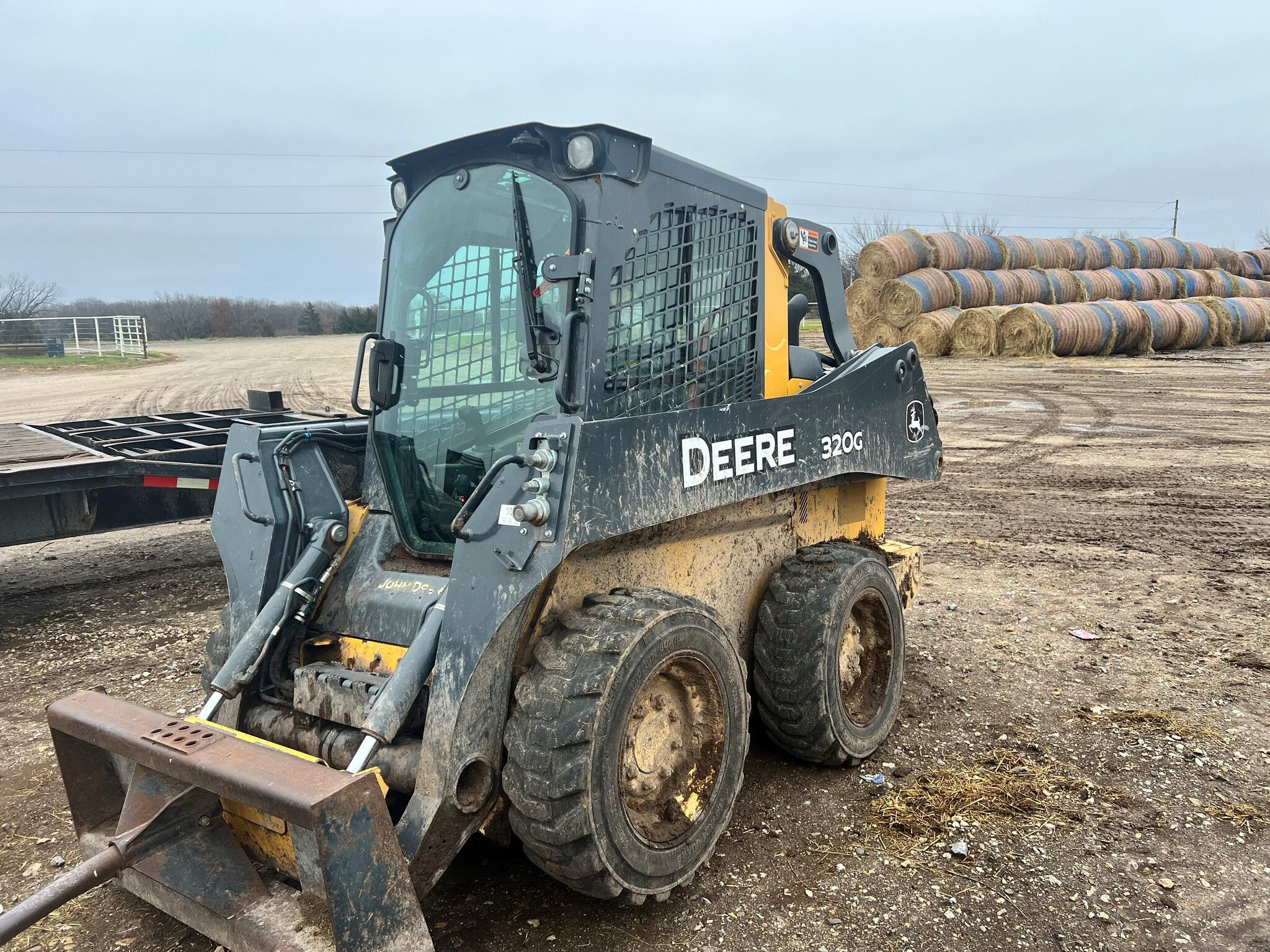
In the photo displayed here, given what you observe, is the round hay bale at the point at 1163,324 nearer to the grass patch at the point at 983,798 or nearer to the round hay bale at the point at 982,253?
the round hay bale at the point at 982,253

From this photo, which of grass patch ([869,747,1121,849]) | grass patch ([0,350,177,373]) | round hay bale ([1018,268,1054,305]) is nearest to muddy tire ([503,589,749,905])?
grass patch ([869,747,1121,849])

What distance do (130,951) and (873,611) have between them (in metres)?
3.01

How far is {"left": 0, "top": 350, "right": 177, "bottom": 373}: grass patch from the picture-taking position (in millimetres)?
25141

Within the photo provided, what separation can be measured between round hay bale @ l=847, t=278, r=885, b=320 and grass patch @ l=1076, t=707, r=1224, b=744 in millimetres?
19644

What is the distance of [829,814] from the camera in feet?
11.8

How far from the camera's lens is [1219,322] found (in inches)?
950

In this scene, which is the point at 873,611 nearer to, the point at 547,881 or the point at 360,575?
the point at 547,881

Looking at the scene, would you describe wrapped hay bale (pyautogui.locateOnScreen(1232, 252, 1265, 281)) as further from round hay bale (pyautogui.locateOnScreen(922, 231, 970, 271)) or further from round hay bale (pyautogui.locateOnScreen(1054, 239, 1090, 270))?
round hay bale (pyautogui.locateOnScreen(922, 231, 970, 271))

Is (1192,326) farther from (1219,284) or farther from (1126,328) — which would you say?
(1219,284)

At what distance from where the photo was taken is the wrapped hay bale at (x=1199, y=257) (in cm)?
2705

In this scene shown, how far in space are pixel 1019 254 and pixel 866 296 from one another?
4.64 m

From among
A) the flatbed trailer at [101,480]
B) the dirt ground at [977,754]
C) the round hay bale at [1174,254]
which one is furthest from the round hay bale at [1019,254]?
the flatbed trailer at [101,480]

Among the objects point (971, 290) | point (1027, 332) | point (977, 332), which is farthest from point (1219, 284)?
point (977, 332)

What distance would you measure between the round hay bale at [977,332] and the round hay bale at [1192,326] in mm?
4787
